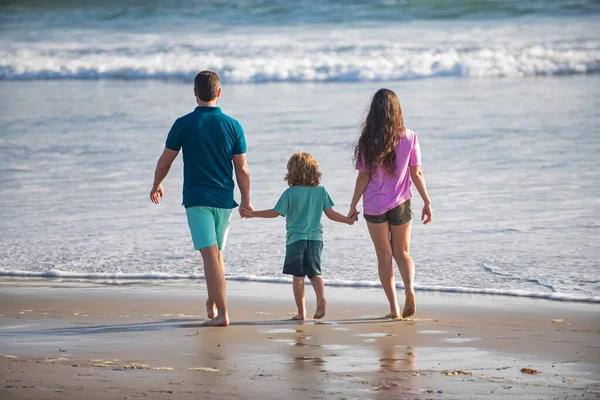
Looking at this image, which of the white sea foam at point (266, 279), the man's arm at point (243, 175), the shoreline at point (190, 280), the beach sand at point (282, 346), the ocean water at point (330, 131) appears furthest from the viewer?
the ocean water at point (330, 131)

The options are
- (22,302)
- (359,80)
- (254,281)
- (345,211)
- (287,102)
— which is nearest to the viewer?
(22,302)

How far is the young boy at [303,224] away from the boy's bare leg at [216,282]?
34cm

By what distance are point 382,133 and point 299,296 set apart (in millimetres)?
1090

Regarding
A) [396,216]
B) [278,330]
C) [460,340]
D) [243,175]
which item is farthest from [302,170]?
[460,340]

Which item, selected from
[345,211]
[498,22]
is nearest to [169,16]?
[498,22]

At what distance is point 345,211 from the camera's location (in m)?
8.73

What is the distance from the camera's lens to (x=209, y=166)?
17.3 ft

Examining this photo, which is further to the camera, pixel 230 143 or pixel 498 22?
pixel 498 22

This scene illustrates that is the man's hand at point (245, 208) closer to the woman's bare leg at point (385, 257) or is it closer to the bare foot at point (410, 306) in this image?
the woman's bare leg at point (385, 257)

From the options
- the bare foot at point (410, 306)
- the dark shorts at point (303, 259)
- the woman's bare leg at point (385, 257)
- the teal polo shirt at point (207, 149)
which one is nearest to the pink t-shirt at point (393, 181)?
the woman's bare leg at point (385, 257)

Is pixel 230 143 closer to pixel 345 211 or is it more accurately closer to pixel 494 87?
pixel 345 211

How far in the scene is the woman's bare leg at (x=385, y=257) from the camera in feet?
18.2

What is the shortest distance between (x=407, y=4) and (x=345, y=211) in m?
24.6

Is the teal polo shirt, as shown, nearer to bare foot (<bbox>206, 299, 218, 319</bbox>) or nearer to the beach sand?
bare foot (<bbox>206, 299, 218, 319</bbox>)
